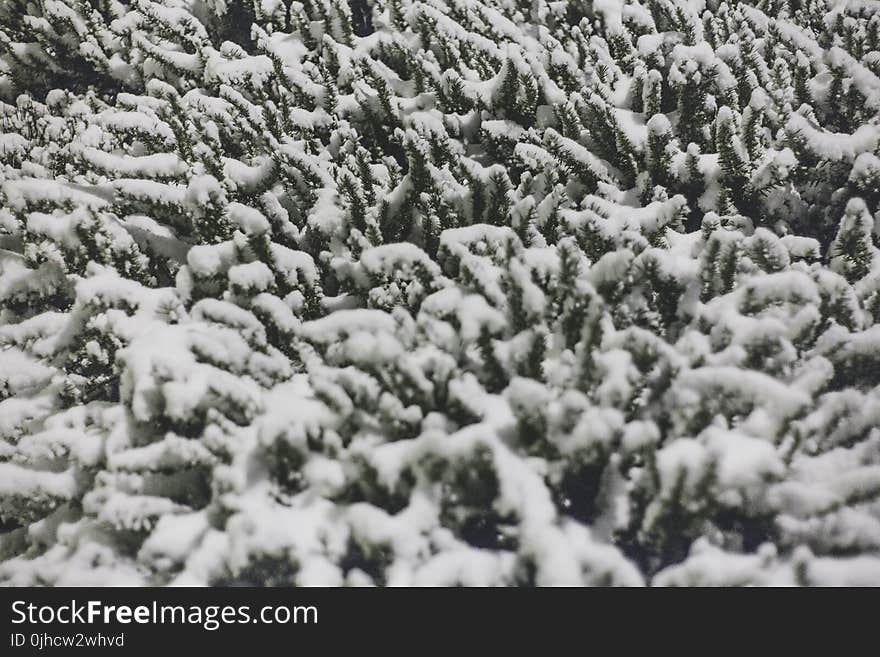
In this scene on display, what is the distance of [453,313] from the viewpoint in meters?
2.06

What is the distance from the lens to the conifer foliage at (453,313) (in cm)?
167

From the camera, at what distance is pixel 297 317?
233 cm

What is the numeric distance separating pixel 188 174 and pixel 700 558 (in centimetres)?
276

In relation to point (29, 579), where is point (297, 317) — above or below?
above

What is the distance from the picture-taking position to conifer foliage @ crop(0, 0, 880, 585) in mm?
1669

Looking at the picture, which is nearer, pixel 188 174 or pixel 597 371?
pixel 597 371

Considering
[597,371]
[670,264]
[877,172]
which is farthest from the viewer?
[877,172]

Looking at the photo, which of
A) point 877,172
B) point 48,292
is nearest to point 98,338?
point 48,292

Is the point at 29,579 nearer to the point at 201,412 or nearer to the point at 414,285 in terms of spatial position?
the point at 201,412
